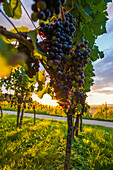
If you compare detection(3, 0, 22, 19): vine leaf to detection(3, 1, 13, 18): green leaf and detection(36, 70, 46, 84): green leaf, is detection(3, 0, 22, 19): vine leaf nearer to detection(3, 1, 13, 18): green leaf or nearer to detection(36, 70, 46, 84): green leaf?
detection(3, 1, 13, 18): green leaf

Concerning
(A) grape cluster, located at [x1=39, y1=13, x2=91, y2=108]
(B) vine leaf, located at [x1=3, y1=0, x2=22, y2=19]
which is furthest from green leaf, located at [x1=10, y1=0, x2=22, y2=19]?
(A) grape cluster, located at [x1=39, y1=13, x2=91, y2=108]

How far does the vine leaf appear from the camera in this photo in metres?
1.10

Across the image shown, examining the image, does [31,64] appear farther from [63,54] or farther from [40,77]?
[63,54]

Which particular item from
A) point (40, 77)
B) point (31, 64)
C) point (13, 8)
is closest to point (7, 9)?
point (13, 8)

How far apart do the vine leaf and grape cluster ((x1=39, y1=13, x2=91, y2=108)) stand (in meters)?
0.37

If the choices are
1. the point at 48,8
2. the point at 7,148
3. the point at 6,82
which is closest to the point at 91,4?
the point at 48,8

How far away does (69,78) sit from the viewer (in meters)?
1.17

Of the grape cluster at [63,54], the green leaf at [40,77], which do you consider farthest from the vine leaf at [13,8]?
the green leaf at [40,77]

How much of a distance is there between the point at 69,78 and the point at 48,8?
2.52 feet

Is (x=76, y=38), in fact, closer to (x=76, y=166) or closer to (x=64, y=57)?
(x=64, y=57)

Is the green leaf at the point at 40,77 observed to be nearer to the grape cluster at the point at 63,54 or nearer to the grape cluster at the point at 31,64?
the grape cluster at the point at 31,64

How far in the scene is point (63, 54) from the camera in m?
0.90

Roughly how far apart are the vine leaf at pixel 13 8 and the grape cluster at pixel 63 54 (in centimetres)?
37

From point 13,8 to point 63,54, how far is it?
2.25ft
